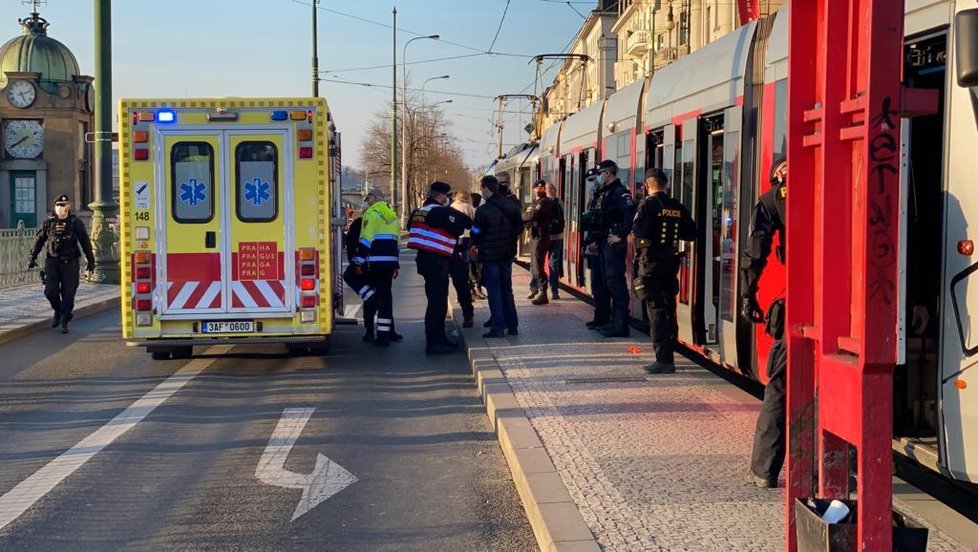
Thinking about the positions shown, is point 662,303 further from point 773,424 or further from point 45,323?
point 45,323

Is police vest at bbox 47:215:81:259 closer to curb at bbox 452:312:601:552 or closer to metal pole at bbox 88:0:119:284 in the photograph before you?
metal pole at bbox 88:0:119:284

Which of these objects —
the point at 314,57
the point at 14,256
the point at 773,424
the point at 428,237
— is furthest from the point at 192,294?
the point at 314,57

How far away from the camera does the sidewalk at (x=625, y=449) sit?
5.23m

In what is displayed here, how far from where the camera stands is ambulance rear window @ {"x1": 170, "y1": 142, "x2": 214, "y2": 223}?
1110 centimetres

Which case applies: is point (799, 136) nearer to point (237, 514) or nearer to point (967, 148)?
point (967, 148)

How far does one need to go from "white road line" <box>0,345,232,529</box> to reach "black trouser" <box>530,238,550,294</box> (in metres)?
6.39

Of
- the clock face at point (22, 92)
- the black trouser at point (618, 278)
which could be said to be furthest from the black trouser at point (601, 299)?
the clock face at point (22, 92)

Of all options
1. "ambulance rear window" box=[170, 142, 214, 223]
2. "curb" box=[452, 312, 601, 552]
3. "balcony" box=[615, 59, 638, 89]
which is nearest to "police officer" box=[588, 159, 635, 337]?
"curb" box=[452, 312, 601, 552]

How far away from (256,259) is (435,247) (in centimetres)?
207

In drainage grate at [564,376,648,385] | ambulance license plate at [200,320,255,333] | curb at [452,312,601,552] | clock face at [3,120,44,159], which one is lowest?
curb at [452,312,601,552]

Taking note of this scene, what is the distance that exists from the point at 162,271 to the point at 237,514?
18.2ft

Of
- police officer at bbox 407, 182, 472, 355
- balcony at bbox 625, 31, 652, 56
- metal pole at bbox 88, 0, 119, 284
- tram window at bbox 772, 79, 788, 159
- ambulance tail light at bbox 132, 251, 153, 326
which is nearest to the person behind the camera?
tram window at bbox 772, 79, 788, 159

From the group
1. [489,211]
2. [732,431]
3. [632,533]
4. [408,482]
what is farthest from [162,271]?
[632,533]

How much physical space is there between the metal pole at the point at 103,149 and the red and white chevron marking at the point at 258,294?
824 centimetres
